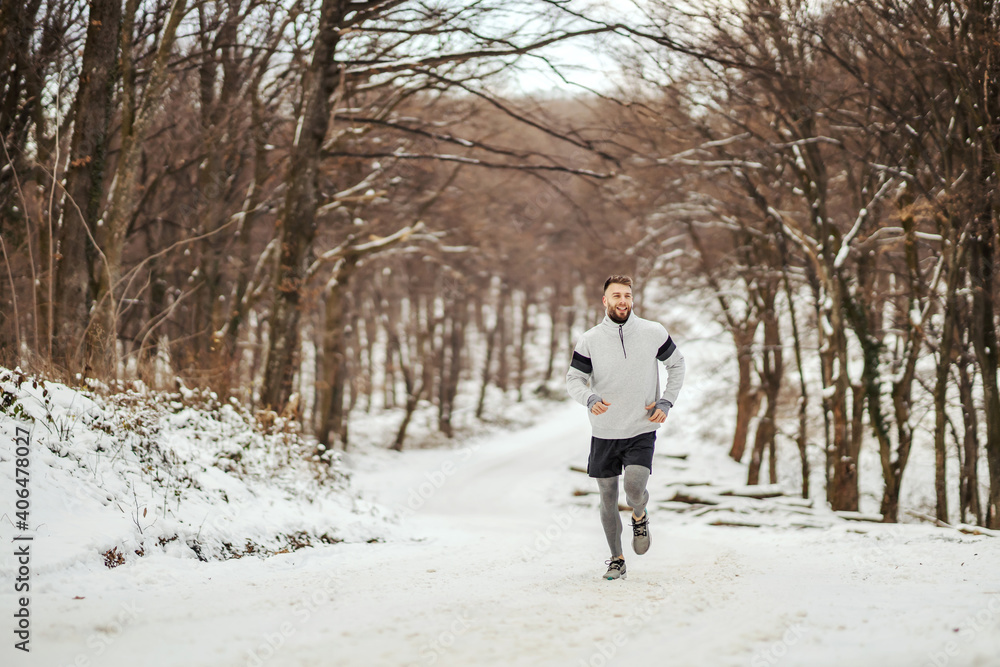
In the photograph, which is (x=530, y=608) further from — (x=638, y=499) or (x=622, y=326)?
(x=622, y=326)

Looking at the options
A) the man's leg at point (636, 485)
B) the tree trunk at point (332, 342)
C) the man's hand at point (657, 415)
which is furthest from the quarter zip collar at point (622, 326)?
the tree trunk at point (332, 342)

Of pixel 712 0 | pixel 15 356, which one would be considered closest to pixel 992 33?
pixel 712 0

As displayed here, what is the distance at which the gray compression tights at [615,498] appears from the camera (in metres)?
4.72

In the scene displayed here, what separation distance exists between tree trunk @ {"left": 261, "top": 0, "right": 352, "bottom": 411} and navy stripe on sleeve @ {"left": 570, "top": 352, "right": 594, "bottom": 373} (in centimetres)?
555

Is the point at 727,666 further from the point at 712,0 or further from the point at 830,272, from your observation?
the point at 830,272

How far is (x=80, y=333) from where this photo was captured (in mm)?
7281

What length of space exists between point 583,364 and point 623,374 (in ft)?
0.97

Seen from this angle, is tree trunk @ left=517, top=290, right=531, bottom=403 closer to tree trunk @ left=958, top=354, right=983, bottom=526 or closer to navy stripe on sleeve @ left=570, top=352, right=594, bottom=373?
tree trunk @ left=958, top=354, right=983, bottom=526

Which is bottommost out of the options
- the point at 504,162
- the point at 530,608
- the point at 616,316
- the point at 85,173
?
the point at 530,608

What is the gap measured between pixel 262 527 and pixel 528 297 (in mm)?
32136

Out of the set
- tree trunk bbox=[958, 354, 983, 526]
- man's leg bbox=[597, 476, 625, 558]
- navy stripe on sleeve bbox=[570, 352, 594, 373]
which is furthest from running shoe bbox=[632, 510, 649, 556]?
tree trunk bbox=[958, 354, 983, 526]

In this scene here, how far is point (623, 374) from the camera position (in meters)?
4.86

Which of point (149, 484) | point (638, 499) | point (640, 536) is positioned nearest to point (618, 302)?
point (638, 499)

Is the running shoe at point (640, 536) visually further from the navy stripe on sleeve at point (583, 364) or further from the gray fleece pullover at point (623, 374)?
the navy stripe on sleeve at point (583, 364)
